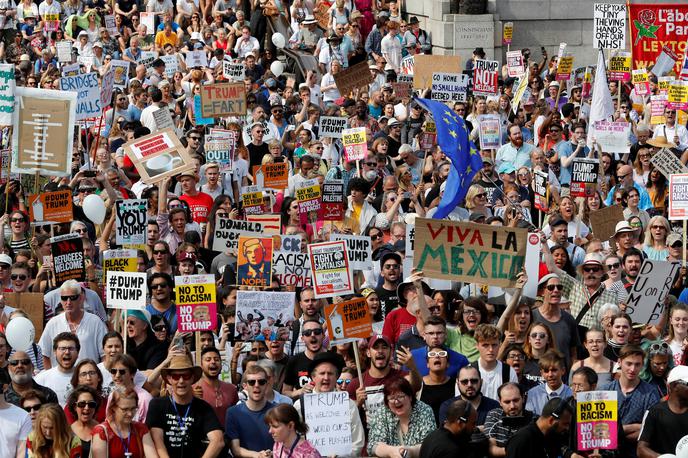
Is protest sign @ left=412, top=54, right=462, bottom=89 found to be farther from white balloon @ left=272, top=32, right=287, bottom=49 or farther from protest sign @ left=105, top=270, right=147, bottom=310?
protest sign @ left=105, top=270, right=147, bottom=310

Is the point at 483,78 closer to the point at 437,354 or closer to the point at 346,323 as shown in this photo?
the point at 346,323

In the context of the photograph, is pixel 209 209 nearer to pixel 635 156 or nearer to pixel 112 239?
pixel 112 239

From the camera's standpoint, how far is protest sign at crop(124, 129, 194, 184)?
16.4 meters

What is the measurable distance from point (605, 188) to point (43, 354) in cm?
917

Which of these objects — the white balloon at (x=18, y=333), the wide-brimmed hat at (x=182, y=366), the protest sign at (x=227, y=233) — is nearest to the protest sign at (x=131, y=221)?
the protest sign at (x=227, y=233)

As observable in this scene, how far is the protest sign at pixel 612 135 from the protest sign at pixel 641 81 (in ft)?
14.6

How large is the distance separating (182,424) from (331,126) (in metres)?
10.1

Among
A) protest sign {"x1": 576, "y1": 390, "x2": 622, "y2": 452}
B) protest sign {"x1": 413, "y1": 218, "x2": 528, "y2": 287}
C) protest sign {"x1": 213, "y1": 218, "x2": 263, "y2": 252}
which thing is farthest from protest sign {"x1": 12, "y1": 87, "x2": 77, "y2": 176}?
protest sign {"x1": 576, "y1": 390, "x2": 622, "y2": 452}

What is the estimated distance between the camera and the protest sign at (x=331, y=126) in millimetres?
20062

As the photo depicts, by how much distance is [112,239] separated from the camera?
15.7 meters

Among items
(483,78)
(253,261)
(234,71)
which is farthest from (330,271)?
(234,71)

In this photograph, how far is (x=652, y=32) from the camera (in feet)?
85.5

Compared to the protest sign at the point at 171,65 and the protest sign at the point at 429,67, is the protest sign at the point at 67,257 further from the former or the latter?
the protest sign at the point at 171,65

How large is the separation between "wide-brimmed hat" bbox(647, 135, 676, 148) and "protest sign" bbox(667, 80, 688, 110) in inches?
31.5
